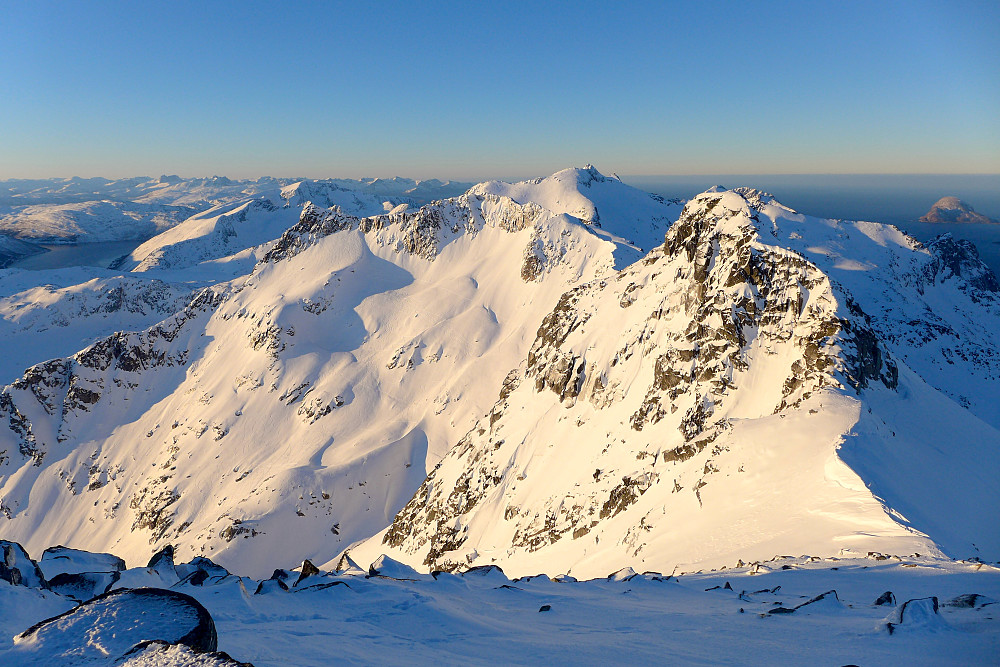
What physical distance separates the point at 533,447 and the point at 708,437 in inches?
811

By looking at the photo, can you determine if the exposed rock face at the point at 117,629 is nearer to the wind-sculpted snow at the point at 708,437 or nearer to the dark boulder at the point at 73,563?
the dark boulder at the point at 73,563

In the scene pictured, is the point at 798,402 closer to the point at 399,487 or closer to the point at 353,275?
the point at 399,487

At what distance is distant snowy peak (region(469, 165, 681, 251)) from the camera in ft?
455

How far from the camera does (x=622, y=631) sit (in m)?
10.3

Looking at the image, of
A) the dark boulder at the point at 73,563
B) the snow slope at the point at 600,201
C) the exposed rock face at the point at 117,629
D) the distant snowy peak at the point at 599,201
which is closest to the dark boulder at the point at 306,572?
the dark boulder at the point at 73,563

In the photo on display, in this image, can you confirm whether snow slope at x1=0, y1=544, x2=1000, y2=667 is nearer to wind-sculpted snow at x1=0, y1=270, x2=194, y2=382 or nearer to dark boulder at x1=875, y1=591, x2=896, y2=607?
dark boulder at x1=875, y1=591, x2=896, y2=607

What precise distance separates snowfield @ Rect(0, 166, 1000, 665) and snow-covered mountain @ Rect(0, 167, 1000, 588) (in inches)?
13.1

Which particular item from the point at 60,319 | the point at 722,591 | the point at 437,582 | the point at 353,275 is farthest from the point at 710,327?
the point at 60,319

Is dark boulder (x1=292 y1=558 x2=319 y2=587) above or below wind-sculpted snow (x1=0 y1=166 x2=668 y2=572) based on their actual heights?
above

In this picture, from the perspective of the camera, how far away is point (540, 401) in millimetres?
54562

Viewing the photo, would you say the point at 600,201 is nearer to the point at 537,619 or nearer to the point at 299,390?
the point at 299,390

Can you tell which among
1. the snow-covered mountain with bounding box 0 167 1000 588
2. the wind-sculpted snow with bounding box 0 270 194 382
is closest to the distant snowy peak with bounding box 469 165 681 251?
the snow-covered mountain with bounding box 0 167 1000 588

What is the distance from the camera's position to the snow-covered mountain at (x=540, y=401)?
25406 mm

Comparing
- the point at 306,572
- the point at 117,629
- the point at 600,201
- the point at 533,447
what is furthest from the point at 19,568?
the point at 600,201
